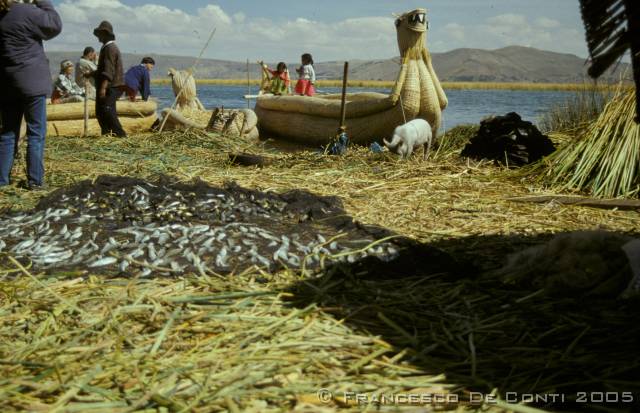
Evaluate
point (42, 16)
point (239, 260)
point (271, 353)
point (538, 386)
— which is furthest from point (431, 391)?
point (42, 16)

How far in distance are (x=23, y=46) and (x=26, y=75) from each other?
27 centimetres

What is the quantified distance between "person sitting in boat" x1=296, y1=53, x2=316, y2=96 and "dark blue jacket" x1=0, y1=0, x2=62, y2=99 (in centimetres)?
910

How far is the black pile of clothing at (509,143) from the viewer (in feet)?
24.5

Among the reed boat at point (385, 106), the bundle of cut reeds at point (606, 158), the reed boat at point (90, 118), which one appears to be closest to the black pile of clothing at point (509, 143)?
the bundle of cut reeds at point (606, 158)

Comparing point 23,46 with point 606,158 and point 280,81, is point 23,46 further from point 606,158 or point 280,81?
point 280,81

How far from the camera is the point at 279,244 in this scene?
4.02 meters

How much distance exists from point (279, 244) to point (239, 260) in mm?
336

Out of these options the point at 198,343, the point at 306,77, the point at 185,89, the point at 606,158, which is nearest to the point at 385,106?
the point at 606,158

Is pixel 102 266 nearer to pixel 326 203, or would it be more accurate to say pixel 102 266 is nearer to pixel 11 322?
pixel 11 322

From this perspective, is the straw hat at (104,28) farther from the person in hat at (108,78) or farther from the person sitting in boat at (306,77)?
the person sitting in boat at (306,77)

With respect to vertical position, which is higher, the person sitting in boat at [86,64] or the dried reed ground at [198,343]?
the person sitting in boat at [86,64]

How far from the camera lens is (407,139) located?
801cm

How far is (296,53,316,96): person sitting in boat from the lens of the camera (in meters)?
14.6

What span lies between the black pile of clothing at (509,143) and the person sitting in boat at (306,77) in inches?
283
